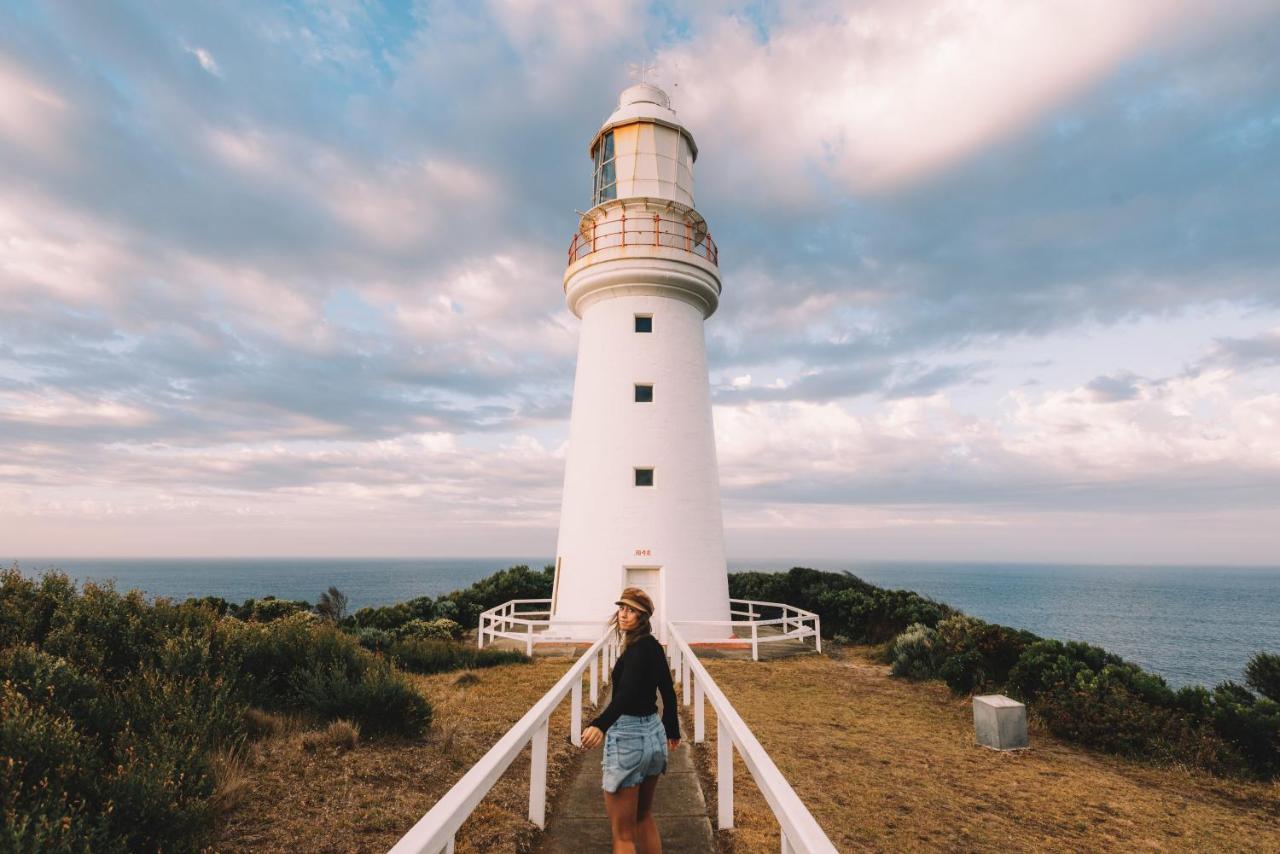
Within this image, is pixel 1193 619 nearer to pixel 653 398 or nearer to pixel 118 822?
pixel 653 398

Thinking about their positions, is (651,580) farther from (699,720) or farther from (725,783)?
(725,783)

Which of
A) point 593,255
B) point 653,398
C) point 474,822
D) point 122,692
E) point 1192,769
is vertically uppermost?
point 593,255

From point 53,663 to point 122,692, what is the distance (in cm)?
64

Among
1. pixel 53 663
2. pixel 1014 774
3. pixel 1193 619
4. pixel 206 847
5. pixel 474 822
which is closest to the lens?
pixel 206 847

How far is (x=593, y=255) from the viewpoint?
17031 millimetres

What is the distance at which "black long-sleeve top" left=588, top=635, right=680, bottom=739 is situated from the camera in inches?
164

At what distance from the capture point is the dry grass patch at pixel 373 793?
4.91m

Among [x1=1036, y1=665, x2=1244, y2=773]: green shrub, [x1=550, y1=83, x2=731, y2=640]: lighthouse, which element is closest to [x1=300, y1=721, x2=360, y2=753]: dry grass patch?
[x1=550, y1=83, x2=731, y2=640]: lighthouse

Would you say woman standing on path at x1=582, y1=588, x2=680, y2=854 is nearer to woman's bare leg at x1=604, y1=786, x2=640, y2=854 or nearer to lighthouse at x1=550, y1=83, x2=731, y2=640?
woman's bare leg at x1=604, y1=786, x2=640, y2=854

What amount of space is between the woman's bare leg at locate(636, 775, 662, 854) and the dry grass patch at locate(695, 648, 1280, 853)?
52.0 inches

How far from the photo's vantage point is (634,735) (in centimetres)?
409

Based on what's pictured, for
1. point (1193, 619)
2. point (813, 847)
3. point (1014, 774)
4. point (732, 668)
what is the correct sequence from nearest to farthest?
point (813, 847), point (1014, 774), point (732, 668), point (1193, 619)

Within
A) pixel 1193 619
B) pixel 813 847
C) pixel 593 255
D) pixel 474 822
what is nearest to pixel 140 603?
pixel 474 822

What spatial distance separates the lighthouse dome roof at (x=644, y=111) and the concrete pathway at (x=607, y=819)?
15829 millimetres
